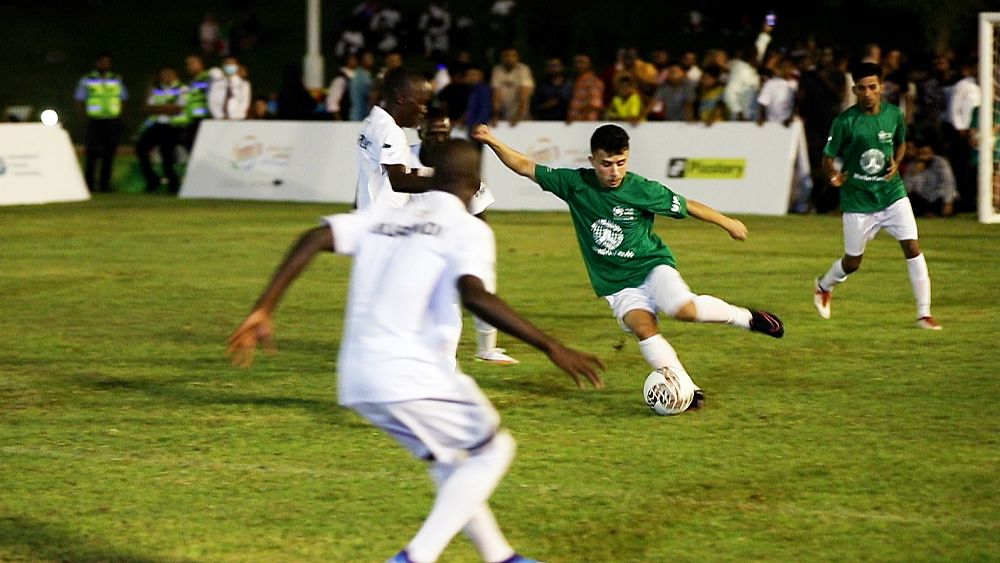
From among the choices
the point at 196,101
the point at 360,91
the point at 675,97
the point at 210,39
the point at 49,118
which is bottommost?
the point at 210,39

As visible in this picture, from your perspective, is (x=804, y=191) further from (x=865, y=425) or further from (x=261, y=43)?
(x=261, y=43)

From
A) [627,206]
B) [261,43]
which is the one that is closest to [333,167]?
[627,206]

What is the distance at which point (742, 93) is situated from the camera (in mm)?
21562

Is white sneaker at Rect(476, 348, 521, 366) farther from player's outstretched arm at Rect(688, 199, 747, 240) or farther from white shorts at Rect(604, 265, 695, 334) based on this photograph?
player's outstretched arm at Rect(688, 199, 747, 240)

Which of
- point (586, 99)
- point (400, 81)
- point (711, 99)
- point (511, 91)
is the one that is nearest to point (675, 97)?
point (711, 99)

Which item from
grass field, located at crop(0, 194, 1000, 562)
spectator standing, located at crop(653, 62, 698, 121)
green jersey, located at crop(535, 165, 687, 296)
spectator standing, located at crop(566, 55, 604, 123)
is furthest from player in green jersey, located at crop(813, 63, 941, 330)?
spectator standing, located at crop(566, 55, 604, 123)

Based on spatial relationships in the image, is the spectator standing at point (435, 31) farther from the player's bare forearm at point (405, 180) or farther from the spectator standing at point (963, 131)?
the player's bare forearm at point (405, 180)

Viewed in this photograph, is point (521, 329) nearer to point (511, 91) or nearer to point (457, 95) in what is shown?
point (511, 91)

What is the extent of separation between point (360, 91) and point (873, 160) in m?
14.5

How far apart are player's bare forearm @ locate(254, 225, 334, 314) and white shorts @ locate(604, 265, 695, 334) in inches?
138

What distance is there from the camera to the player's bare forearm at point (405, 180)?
28.1ft

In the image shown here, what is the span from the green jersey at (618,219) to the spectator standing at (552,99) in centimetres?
1453

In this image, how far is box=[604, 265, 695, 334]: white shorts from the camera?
818 cm

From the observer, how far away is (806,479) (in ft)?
21.8
